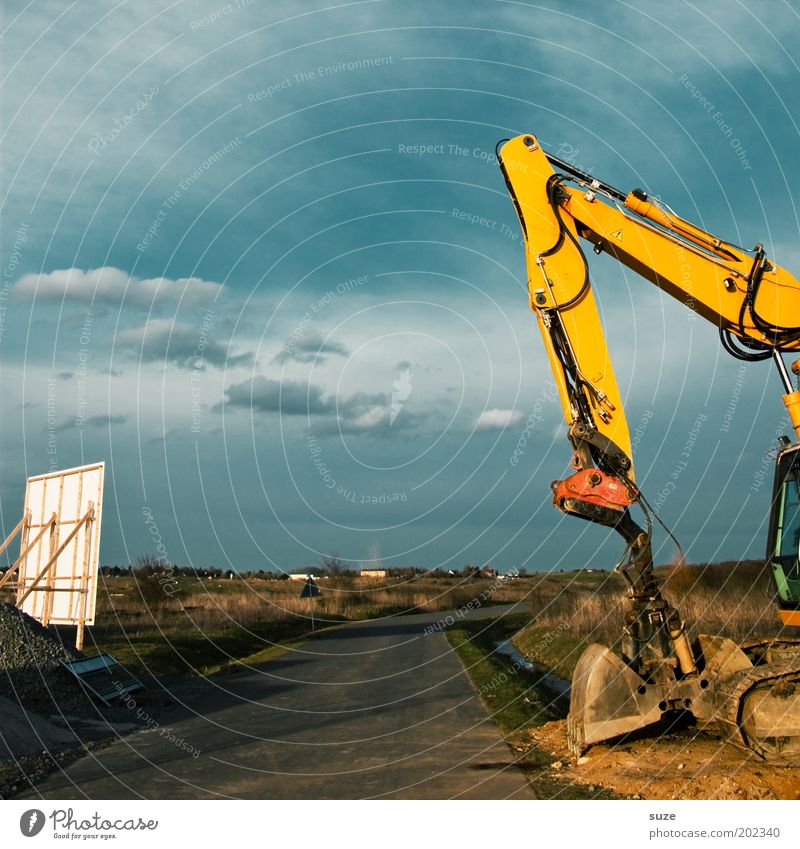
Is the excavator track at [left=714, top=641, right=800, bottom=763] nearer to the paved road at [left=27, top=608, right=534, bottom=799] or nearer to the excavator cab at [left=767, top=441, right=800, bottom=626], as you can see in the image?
the excavator cab at [left=767, top=441, right=800, bottom=626]

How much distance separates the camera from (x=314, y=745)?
12234 mm

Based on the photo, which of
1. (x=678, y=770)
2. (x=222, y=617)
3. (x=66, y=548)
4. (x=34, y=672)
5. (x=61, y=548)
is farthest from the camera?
(x=222, y=617)

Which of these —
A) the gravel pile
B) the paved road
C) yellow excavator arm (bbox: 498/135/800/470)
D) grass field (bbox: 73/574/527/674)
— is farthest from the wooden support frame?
yellow excavator arm (bbox: 498/135/800/470)

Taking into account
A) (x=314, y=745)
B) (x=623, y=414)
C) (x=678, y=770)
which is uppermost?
(x=623, y=414)

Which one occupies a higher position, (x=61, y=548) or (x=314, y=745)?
(x=61, y=548)

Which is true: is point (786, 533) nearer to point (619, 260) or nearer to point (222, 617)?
point (619, 260)

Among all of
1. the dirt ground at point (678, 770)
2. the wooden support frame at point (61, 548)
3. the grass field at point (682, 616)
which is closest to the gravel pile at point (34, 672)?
the wooden support frame at point (61, 548)

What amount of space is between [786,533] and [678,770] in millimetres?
3424

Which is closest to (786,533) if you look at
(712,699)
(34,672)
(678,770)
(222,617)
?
(712,699)

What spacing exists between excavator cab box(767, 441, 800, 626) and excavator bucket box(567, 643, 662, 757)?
2119 millimetres

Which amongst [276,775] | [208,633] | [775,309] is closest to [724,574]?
[208,633]

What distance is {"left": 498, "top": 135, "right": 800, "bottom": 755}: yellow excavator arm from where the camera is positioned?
1067cm

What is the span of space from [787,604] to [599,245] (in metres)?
5.23
